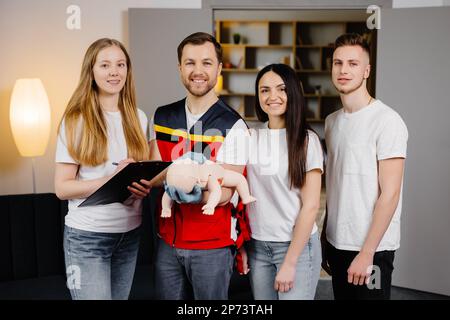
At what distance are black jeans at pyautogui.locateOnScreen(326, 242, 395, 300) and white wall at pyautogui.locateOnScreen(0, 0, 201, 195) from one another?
1955mm

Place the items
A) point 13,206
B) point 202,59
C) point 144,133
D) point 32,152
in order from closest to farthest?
point 202,59 → point 144,133 → point 13,206 → point 32,152

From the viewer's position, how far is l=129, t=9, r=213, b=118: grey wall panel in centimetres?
286

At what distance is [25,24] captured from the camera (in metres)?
2.83

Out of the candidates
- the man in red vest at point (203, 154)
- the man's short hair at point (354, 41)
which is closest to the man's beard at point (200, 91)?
the man in red vest at point (203, 154)

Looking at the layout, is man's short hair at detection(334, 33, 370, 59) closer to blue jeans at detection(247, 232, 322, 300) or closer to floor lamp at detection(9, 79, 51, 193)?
blue jeans at detection(247, 232, 322, 300)

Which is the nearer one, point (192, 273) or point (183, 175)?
point (183, 175)

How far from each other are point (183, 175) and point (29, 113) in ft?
5.89

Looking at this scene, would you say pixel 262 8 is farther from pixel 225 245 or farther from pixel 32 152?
pixel 225 245

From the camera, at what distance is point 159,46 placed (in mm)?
2893

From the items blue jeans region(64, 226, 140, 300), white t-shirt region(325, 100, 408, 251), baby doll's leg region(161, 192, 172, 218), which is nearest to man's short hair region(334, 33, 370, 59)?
white t-shirt region(325, 100, 408, 251)

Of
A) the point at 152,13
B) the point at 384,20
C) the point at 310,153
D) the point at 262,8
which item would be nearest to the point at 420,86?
the point at 384,20

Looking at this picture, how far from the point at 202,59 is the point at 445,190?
2054mm

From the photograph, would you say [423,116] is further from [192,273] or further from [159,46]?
[192,273]

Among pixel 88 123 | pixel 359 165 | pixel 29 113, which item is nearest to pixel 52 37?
pixel 29 113
